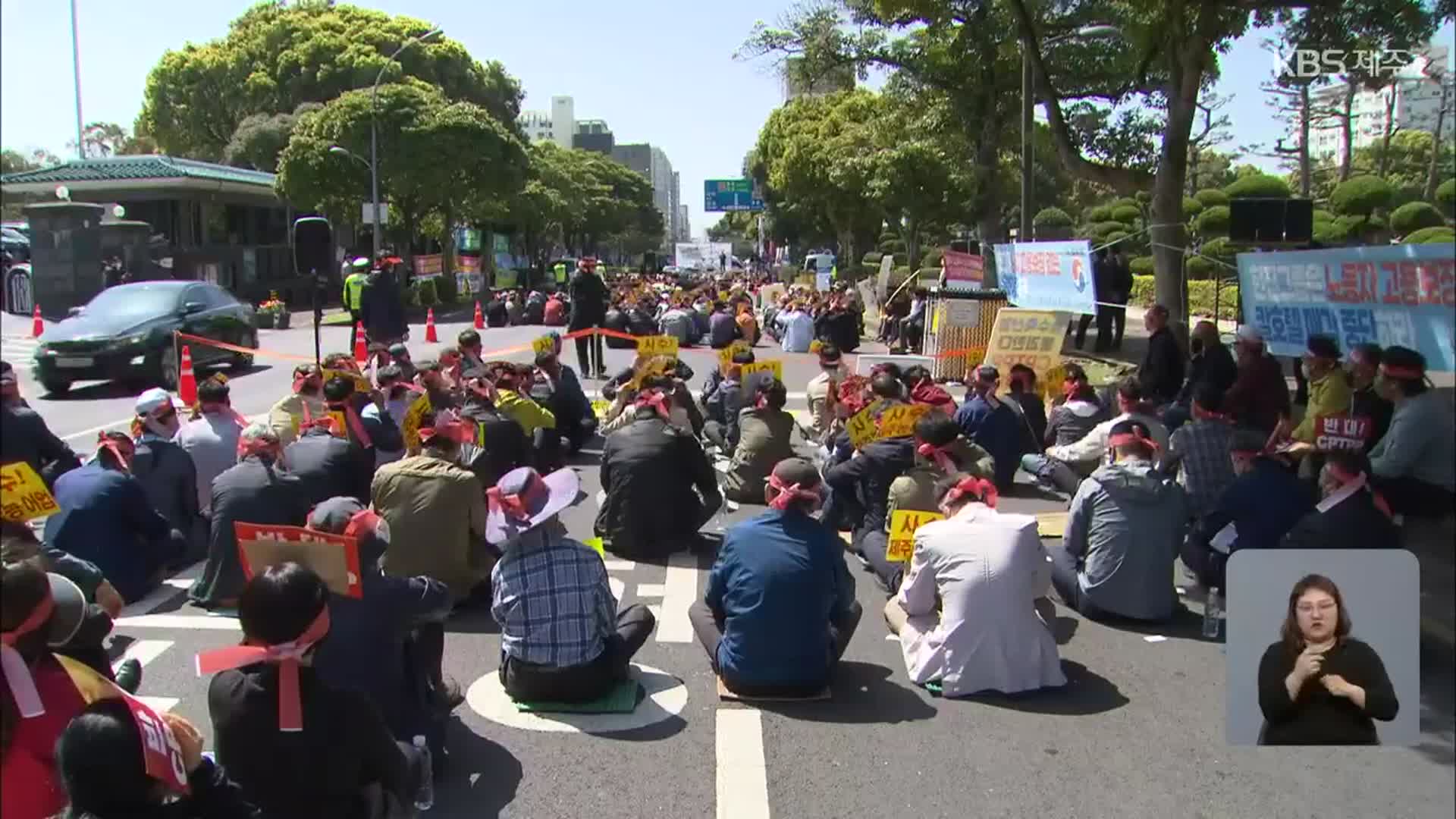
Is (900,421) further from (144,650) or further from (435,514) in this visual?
(144,650)

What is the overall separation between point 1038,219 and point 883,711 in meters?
47.3

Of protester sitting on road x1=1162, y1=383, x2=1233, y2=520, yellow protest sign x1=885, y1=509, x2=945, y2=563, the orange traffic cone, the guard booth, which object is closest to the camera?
yellow protest sign x1=885, y1=509, x2=945, y2=563

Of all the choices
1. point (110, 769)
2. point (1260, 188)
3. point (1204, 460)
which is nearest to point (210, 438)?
point (110, 769)

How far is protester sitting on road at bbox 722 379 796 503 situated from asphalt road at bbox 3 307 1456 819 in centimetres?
331

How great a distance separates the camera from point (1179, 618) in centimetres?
732

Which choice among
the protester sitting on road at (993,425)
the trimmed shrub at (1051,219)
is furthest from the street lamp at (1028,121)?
the trimmed shrub at (1051,219)

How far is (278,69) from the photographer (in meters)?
52.6

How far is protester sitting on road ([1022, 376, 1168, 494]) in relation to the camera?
29.3ft

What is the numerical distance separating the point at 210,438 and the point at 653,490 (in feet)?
9.85

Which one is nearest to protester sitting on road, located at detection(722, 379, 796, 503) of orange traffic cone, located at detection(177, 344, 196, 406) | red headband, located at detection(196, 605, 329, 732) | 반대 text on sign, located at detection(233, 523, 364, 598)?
반대 text on sign, located at detection(233, 523, 364, 598)

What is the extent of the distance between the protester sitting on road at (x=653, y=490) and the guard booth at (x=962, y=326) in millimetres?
10982

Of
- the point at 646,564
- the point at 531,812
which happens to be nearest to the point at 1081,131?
the point at 646,564

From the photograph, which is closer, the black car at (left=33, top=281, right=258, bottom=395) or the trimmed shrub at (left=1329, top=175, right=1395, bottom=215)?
the black car at (left=33, top=281, right=258, bottom=395)

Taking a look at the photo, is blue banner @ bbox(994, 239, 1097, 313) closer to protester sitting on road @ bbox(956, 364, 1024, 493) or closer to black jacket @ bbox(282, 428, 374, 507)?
protester sitting on road @ bbox(956, 364, 1024, 493)
